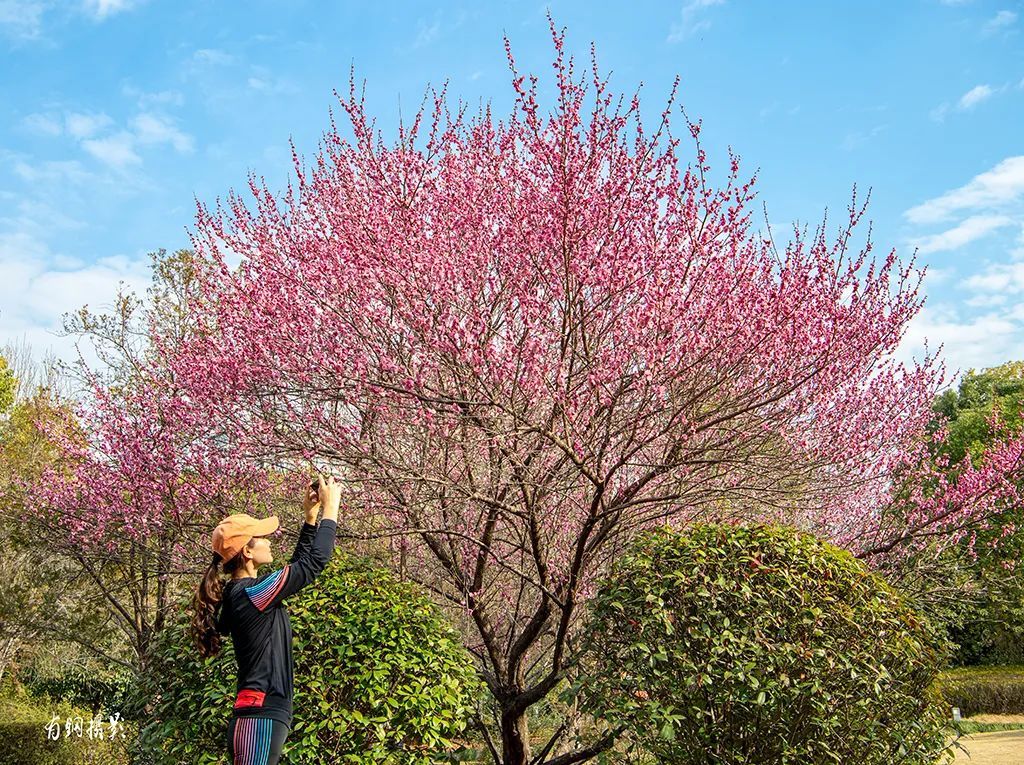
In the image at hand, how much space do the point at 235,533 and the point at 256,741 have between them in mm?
817

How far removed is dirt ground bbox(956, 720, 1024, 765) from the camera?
32.1ft

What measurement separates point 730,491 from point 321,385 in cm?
291

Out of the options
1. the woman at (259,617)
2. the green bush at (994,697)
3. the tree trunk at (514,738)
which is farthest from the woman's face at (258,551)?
the green bush at (994,697)

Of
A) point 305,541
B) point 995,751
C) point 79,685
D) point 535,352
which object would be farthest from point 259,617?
point 79,685

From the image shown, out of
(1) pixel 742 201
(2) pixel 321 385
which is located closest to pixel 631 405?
(1) pixel 742 201

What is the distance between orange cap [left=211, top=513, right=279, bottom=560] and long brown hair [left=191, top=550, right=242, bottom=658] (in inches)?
1.6

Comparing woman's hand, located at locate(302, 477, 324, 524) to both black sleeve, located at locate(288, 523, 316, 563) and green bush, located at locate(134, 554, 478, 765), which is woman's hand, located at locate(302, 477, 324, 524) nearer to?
black sleeve, located at locate(288, 523, 316, 563)

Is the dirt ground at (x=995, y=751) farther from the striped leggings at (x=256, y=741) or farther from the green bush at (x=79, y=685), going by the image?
the green bush at (x=79, y=685)

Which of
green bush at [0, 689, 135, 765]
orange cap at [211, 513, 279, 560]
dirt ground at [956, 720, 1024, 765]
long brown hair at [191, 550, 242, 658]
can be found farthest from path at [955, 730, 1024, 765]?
green bush at [0, 689, 135, 765]

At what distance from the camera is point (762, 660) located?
13.3ft

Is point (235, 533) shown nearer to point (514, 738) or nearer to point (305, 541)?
point (305, 541)

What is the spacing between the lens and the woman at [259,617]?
10.3 feet

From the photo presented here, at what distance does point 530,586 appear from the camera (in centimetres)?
700

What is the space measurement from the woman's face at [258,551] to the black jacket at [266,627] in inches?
4.7
